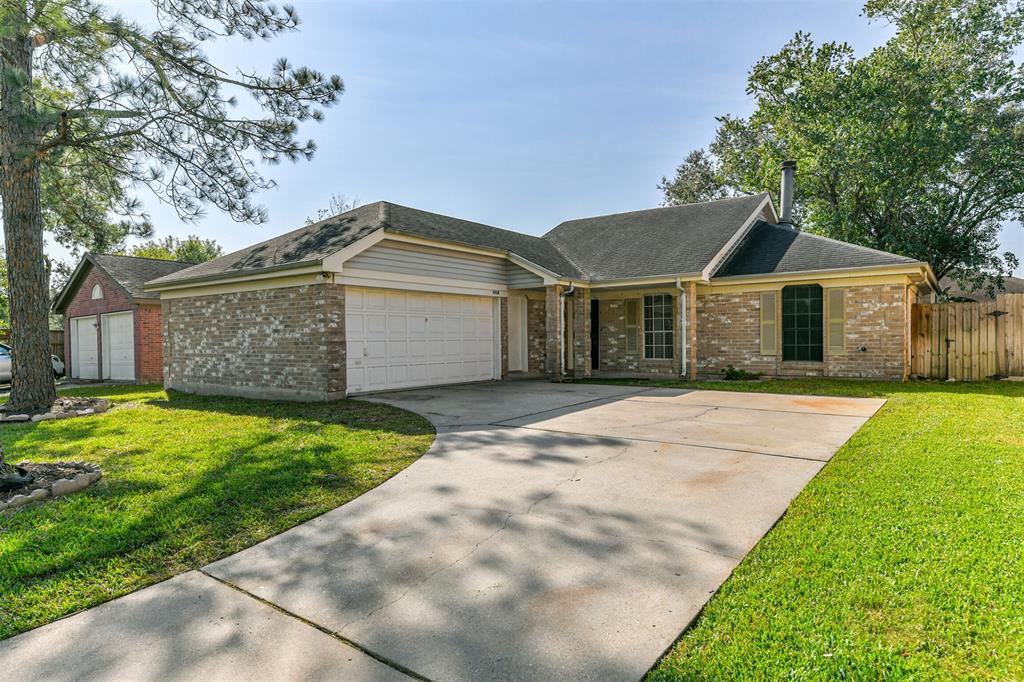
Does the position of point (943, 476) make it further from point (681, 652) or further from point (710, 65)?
point (710, 65)

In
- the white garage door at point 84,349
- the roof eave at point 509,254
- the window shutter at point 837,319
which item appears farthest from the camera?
the white garage door at point 84,349

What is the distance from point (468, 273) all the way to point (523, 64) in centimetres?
484

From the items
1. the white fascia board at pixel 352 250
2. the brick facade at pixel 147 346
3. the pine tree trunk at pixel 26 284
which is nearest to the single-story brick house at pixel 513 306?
the white fascia board at pixel 352 250

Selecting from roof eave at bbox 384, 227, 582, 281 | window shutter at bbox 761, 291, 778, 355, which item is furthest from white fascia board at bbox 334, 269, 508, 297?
window shutter at bbox 761, 291, 778, 355

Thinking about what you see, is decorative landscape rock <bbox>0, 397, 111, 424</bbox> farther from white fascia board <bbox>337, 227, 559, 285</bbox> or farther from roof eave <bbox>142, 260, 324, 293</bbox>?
white fascia board <bbox>337, 227, 559, 285</bbox>

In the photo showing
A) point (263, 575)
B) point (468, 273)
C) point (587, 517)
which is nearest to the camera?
point (263, 575)

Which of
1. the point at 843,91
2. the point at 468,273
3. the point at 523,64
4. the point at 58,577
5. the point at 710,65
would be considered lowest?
the point at 58,577

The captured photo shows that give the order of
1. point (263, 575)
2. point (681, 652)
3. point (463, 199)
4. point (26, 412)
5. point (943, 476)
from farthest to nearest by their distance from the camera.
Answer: point (463, 199)
point (26, 412)
point (943, 476)
point (263, 575)
point (681, 652)

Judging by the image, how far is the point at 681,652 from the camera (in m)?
2.41

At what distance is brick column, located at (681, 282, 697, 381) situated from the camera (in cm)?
1354

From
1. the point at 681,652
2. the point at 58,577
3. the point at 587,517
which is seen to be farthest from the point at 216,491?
the point at 681,652

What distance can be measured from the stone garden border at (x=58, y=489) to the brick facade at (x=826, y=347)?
44.1ft

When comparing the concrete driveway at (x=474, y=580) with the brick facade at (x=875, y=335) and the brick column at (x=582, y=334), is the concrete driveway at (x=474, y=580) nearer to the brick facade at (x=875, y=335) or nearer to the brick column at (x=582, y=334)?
the brick column at (x=582, y=334)

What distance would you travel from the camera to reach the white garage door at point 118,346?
17.5 meters
